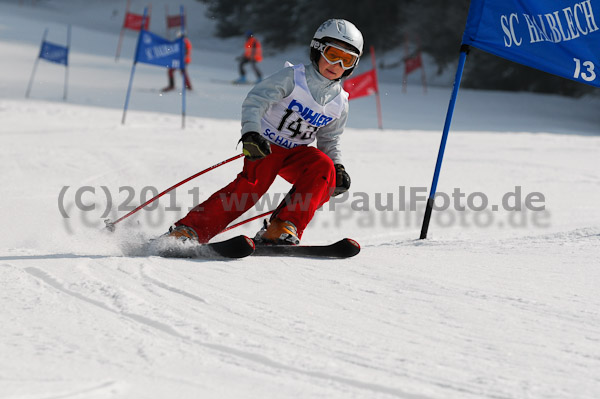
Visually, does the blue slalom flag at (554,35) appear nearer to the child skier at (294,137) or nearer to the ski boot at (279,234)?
the child skier at (294,137)

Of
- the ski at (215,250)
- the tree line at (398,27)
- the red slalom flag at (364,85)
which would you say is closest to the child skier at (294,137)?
the ski at (215,250)

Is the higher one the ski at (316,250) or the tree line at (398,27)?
the tree line at (398,27)

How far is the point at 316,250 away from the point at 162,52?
741 cm

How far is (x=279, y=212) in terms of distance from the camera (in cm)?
374

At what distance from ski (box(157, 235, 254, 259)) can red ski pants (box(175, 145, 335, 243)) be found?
23 cm

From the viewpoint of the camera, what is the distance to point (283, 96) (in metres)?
3.66

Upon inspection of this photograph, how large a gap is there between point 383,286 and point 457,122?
10.5m

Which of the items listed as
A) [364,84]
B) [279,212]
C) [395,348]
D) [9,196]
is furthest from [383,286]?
[364,84]

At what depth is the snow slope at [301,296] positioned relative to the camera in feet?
6.27

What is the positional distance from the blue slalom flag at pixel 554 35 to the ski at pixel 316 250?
1.60m

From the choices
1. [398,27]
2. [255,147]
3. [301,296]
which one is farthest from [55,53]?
[398,27]

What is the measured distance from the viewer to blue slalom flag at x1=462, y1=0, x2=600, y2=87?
13.6ft

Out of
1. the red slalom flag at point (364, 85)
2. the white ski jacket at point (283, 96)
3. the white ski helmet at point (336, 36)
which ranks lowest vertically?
the white ski jacket at point (283, 96)

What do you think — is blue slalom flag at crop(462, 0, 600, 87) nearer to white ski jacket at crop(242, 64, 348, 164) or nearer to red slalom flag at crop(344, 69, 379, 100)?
white ski jacket at crop(242, 64, 348, 164)
